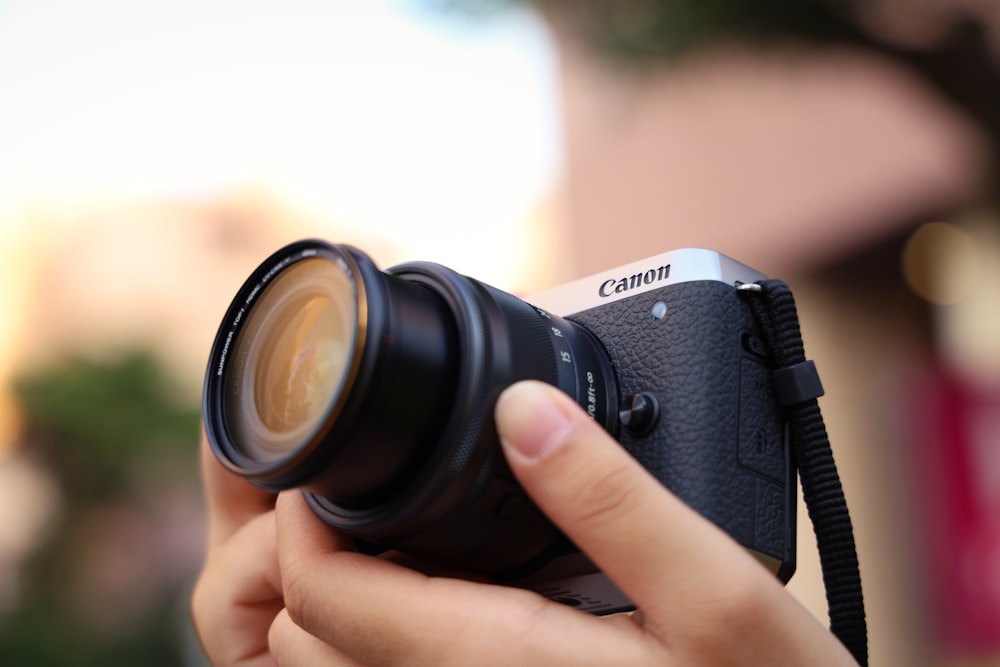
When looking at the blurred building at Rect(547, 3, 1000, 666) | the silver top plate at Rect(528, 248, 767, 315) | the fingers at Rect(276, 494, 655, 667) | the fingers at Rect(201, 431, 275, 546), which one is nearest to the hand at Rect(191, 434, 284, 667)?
the fingers at Rect(201, 431, 275, 546)

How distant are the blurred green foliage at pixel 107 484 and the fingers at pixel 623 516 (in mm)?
7692

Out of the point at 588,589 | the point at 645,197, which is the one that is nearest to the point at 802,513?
the point at 645,197

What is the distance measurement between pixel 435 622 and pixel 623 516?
0.61 ft

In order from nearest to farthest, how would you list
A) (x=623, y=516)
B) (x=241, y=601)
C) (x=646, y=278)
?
(x=623, y=516)
(x=646, y=278)
(x=241, y=601)

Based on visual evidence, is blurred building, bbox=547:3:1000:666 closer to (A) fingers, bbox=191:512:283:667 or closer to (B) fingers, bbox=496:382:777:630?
(A) fingers, bbox=191:512:283:667

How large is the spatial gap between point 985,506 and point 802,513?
0.99m

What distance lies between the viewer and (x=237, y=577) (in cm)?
112

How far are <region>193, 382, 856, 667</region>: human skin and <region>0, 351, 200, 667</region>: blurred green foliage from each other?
7.53 m

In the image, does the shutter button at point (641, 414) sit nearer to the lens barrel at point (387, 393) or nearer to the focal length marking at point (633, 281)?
the lens barrel at point (387, 393)

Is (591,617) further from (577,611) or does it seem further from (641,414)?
(641,414)

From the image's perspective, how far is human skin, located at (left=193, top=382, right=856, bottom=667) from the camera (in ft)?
2.51

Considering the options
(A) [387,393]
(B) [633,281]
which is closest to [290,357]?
(A) [387,393]

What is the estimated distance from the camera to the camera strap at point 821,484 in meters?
0.97

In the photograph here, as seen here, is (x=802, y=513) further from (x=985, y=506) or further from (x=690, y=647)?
(x=690, y=647)
